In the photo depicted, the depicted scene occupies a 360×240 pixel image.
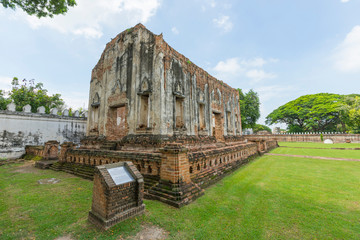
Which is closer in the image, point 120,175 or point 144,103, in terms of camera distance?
point 120,175

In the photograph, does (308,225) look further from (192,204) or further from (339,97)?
(339,97)

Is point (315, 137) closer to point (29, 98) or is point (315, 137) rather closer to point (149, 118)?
point (149, 118)

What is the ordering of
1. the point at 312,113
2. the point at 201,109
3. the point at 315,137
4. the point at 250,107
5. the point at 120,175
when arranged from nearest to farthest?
1. the point at 120,175
2. the point at 201,109
3. the point at 250,107
4. the point at 315,137
5. the point at 312,113

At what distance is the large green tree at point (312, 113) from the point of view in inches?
1400

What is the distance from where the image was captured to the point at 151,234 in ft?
9.12

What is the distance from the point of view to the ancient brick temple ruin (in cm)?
520

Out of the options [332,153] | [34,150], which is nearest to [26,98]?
[34,150]

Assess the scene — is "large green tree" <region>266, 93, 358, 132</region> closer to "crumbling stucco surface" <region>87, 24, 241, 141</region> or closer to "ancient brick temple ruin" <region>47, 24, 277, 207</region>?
"ancient brick temple ruin" <region>47, 24, 277, 207</region>

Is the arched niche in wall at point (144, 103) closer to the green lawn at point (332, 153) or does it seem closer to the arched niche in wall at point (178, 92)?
the arched niche in wall at point (178, 92)

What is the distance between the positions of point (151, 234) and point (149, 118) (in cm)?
496

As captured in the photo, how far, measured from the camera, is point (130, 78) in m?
8.09

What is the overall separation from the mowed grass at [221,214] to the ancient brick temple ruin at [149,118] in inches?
36.7

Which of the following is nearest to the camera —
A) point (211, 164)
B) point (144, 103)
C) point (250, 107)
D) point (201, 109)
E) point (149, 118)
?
point (211, 164)

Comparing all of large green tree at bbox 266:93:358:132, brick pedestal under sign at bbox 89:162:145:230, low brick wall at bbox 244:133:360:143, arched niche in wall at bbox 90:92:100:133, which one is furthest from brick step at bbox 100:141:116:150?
large green tree at bbox 266:93:358:132
